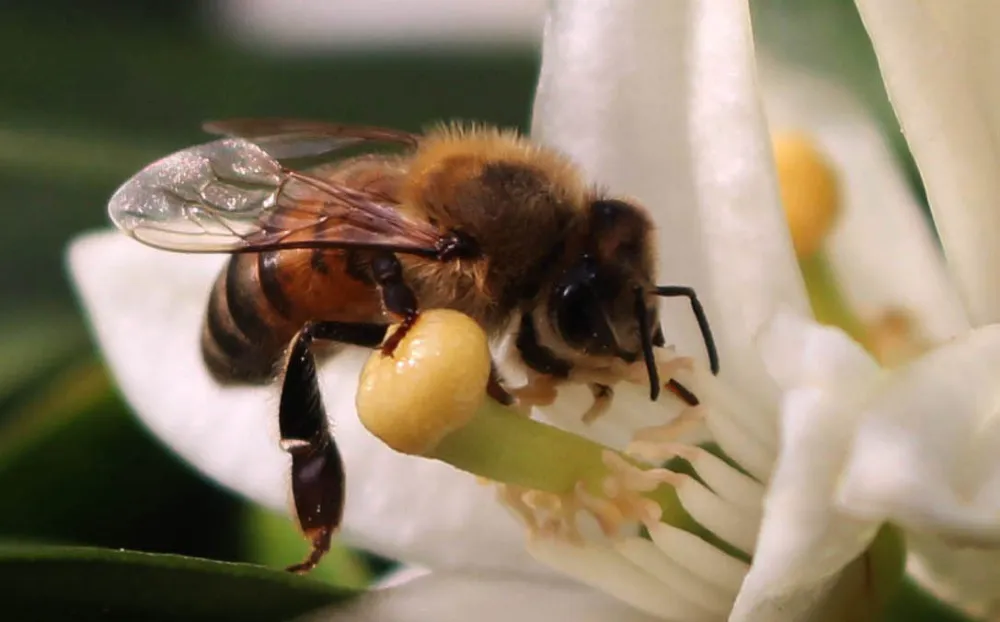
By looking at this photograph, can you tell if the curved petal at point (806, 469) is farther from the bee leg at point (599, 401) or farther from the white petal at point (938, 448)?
the bee leg at point (599, 401)

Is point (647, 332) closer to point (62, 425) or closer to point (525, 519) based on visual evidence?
point (525, 519)

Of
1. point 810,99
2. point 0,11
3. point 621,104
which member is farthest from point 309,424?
point 0,11

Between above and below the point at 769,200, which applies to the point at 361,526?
below

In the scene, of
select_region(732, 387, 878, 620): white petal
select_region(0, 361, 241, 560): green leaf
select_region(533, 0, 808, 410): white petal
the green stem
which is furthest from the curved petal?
select_region(0, 361, 241, 560): green leaf

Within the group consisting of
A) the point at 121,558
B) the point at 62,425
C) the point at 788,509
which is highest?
the point at 788,509

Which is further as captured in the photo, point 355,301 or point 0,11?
point 0,11

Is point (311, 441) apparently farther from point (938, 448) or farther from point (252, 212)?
point (938, 448)
